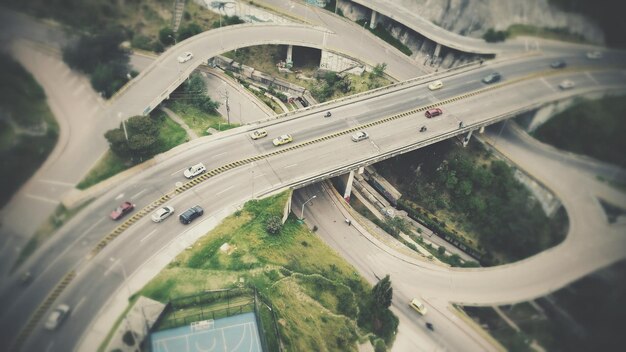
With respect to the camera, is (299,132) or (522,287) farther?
(299,132)

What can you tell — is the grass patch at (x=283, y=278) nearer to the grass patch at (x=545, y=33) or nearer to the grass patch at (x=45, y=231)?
the grass patch at (x=45, y=231)

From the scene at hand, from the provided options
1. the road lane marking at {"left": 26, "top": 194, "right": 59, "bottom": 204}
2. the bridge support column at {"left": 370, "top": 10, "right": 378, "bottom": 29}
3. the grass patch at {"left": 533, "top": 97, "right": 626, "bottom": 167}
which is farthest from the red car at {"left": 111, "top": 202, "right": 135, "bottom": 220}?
the grass patch at {"left": 533, "top": 97, "right": 626, "bottom": 167}

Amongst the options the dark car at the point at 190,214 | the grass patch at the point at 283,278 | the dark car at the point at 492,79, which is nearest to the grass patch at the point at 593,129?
the dark car at the point at 492,79

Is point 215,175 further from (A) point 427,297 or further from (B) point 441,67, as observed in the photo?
(B) point 441,67

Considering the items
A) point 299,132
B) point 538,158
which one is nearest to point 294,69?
point 299,132

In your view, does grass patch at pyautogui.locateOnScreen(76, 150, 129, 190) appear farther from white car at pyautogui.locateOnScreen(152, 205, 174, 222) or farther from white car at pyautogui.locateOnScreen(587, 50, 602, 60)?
white car at pyautogui.locateOnScreen(587, 50, 602, 60)

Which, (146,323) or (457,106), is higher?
(457,106)

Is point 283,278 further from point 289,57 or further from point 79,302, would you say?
point 289,57
